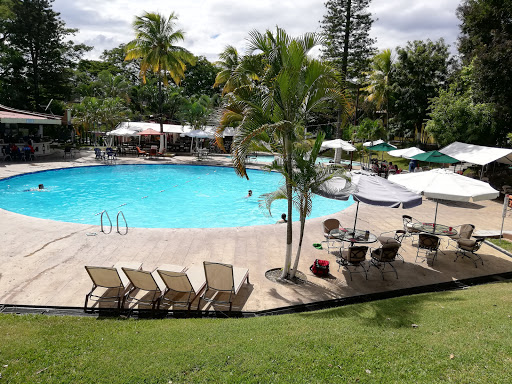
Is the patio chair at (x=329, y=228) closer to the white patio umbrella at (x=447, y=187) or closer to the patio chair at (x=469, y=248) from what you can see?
the white patio umbrella at (x=447, y=187)

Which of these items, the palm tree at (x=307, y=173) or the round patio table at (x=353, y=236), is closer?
the palm tree at (x=307, y=173)

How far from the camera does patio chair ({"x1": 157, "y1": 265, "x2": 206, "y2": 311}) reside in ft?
19.0

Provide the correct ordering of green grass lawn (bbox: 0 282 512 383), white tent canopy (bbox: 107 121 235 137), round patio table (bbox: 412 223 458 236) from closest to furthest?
green grass lawn (bbox: 0 282 512 383)
round patio table (bbox: 412 223 458 236)
white tent canopy (bbox: 107 121 235 137)

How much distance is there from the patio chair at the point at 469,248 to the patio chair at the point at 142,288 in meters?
7.20

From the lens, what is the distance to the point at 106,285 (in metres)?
5.98

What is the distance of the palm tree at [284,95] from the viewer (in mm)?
6414

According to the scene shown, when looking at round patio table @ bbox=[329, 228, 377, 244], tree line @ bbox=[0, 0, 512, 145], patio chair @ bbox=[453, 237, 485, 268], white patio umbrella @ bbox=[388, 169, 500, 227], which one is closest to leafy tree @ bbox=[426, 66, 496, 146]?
tree line @ bbox=[0, 0, 512, 145]

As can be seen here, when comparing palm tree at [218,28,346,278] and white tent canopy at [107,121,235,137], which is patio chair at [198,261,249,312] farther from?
white tent canopy at [107,121,235,137]

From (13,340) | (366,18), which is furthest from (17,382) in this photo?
(366,18)

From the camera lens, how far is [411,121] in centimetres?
3194

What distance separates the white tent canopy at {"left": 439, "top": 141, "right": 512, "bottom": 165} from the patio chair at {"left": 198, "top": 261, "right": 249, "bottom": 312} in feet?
45.8

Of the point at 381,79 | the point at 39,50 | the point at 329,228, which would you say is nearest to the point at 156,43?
the point at 39,50

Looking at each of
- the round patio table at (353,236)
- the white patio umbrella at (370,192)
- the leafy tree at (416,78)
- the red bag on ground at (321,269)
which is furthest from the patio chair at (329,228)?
the leafy tree at (416,78)

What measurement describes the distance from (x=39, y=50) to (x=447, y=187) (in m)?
38.0
